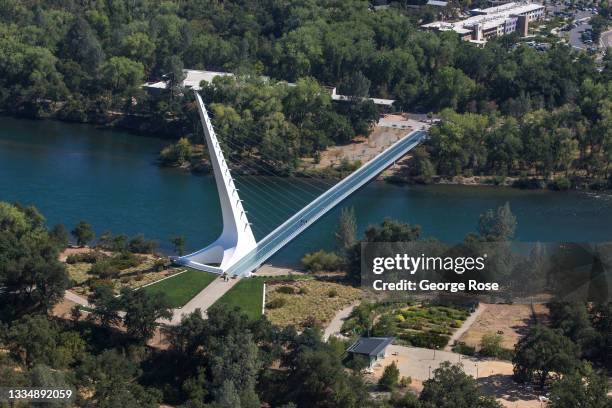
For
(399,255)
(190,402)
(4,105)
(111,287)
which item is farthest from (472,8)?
(190,402)

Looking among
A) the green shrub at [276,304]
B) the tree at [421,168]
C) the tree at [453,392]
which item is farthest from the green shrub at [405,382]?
the tree at [421,168]

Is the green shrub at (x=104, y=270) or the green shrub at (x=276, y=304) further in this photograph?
the green shrub at (x=104, y=270)

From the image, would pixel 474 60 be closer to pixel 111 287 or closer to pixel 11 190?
pixel 11 190

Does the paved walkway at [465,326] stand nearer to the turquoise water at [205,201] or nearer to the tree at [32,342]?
the turquoise water at [205,201]

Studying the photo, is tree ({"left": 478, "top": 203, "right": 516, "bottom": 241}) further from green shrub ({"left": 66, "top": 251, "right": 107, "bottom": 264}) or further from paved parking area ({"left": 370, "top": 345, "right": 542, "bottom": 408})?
green shrub ({"left": 66, "top": 251, "right": 107, "bottom": 264})

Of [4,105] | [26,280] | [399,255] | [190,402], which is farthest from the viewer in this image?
[4,105]

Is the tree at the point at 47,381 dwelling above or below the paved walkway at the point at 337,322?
above
